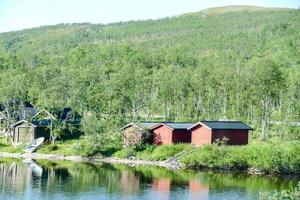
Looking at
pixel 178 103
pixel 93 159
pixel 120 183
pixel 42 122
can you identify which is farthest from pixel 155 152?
pixel 178 103

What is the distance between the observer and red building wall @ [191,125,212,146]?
60.5 m

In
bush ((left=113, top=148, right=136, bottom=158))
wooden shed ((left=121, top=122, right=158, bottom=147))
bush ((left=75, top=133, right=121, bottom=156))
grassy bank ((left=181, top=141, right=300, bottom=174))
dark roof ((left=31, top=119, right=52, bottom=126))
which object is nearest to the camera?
grassy bank ((left=181, top=141, right=300, bottom=174))

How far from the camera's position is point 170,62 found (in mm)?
131125

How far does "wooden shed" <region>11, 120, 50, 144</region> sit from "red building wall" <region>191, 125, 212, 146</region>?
1668 centimetres

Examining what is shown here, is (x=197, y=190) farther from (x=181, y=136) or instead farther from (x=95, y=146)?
(x=181, y=136)

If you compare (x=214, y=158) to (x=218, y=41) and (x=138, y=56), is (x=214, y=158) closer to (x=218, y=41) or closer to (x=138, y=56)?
(x=138, y=56)

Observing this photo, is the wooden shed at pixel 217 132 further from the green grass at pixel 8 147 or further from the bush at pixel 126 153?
the green grass at pixel 8 147

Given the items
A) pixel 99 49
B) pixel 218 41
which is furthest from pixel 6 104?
pixel 218 41

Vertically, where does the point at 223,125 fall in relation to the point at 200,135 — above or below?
above

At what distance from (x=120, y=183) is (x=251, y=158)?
1359 centimetres

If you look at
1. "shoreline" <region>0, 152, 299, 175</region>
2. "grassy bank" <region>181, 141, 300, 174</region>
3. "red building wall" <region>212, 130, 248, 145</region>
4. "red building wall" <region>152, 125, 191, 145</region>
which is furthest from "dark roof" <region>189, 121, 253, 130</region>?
"shoreline" <region>0, 152, 299, 175</region>

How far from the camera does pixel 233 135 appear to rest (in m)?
61.8

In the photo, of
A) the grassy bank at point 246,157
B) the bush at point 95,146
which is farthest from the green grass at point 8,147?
the grassy bank at point 246,157

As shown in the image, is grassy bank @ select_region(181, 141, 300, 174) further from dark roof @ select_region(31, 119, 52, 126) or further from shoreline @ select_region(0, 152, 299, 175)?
dark roof @ select_region(31, 119, 52, 126)
